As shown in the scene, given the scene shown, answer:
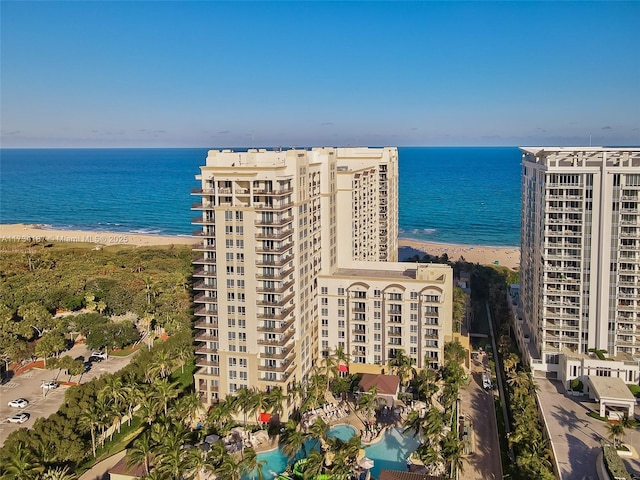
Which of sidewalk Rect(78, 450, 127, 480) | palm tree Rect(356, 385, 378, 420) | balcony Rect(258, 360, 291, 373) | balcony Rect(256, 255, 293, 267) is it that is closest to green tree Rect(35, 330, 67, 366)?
sidewalk Rect(78, 450, 127, 480)

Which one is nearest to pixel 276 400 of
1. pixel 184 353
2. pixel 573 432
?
pixel 184 353

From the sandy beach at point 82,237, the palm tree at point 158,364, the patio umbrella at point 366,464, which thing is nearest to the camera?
the patio umbrella at point 366,464

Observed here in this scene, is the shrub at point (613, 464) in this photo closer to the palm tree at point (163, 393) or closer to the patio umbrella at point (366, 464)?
the patio umbrella at point (366, 464)

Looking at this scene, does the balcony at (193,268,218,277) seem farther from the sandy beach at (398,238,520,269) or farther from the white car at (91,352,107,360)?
the sandy beach at (398,238,520,269)

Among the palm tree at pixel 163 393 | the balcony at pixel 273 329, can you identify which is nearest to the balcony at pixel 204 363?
the palm tree at pixel 163 393

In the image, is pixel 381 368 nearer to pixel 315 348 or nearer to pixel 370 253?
pixel 315 348

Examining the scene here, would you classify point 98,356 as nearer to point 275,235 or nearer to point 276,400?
point 276,400
